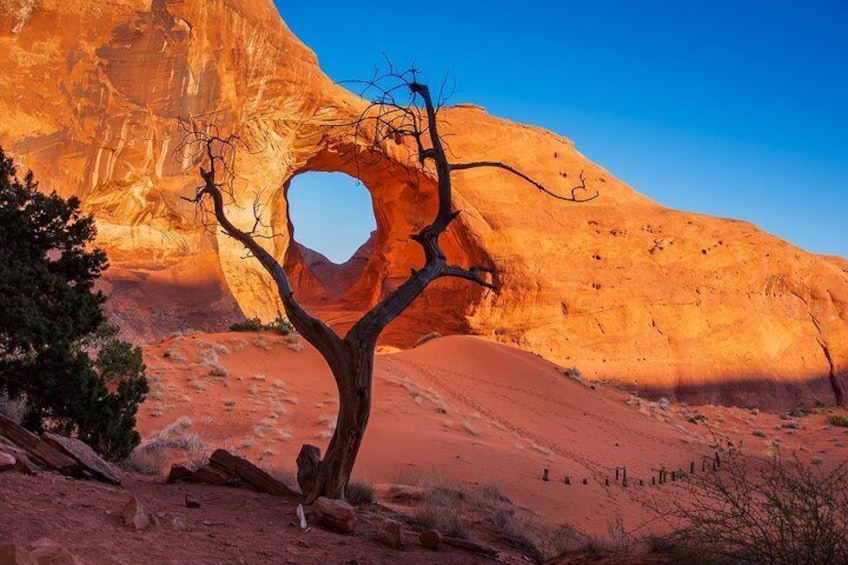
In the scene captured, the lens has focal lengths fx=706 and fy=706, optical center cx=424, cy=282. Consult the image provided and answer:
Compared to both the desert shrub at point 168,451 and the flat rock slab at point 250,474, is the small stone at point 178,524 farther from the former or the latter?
the desert shrub at point 168,451

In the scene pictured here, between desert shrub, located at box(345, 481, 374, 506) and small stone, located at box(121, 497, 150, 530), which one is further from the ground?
small stone, located at box(121, 497, 150, 530)

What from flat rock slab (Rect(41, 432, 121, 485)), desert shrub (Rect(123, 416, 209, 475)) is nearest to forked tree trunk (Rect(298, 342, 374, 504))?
flat rock slab (Rect(41, 432, 121, 485))

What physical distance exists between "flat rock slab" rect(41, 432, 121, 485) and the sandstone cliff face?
57.6 ft

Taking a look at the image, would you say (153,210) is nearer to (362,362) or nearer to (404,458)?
(404,458)

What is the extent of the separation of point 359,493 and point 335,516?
2.18 meters

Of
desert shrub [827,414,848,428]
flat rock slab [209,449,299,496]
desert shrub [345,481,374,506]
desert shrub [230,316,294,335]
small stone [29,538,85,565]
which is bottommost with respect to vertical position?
desert shrub [345,481,374,506]

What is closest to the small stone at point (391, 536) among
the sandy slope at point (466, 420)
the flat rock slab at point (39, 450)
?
the flat rock slab at point (39, 450)

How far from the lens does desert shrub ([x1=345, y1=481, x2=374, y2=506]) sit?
27.6ft

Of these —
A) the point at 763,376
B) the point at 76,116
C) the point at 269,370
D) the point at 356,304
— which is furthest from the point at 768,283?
the point at 76,116

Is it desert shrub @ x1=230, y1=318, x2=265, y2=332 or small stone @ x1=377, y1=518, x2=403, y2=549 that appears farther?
desert shrub @ x1=230, y1=318, x2=265, y2=332

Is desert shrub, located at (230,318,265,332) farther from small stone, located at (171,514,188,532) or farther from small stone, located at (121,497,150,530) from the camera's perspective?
small stone, located at (121,497,150,530)

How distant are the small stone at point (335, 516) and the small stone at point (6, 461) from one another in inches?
103

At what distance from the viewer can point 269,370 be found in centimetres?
2089

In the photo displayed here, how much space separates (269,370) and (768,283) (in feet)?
95.2
